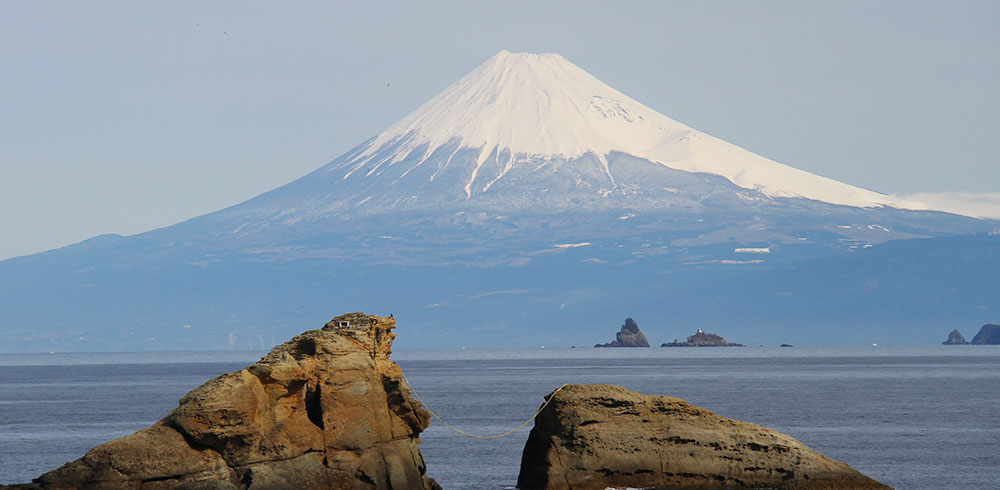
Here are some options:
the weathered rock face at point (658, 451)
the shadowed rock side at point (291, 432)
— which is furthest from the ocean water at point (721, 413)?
the shadowed rock side at point (291, 432)

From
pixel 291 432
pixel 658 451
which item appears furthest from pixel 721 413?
pixel 291 432

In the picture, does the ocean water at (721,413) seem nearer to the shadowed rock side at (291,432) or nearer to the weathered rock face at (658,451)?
the weathered rock face at (658,451)

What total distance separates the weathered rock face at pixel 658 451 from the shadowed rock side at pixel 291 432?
3271 millimetres

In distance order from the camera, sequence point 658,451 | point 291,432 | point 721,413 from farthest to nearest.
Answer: point 721,413, point 658,451, point 291,432

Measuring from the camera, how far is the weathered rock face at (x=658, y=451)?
30.8m

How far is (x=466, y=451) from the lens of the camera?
46.2m

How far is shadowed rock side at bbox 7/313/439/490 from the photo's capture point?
2672 centimetres

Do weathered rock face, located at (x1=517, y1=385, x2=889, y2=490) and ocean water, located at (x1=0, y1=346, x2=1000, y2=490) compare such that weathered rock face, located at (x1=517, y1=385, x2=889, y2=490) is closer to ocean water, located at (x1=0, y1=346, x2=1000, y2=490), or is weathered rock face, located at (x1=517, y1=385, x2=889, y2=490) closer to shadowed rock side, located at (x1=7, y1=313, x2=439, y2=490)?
shadowed rock side, located at (x1=7, y1=313, x2=439, y2=490)

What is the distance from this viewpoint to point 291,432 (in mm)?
28422

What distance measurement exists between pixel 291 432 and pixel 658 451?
8.56 meters

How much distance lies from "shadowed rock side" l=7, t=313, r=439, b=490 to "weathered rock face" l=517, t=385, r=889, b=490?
10.7 feet

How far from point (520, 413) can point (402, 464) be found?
3481 cm

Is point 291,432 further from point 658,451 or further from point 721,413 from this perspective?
point 721,413

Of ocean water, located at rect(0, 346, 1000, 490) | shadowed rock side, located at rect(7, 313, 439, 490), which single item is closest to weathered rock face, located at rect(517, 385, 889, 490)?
shadowed rock side, located at rect(7, 313, 439, 490)
